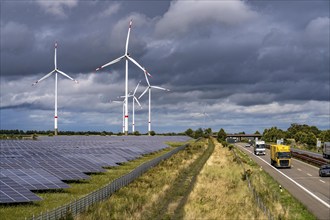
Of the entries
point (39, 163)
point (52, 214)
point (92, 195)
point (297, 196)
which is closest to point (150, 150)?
point (39, 163)

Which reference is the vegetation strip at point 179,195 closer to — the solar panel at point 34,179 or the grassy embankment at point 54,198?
the grassy embankment at point 54,198

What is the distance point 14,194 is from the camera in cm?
3538

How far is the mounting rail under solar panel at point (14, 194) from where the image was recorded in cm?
3459

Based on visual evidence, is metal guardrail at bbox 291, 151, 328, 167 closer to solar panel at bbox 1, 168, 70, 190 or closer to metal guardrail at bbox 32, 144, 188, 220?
metal guardrail at bbox 32, 144, 188, 220

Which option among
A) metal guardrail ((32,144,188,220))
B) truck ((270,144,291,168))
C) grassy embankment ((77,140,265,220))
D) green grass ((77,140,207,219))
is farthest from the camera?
truck ((270,144,291,168))

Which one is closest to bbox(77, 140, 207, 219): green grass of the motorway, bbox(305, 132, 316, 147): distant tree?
the motorway

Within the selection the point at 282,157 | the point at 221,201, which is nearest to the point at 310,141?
the point at 282,157

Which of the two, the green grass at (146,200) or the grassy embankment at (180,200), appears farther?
the grassy embankment at (180,200)

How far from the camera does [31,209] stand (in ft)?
117

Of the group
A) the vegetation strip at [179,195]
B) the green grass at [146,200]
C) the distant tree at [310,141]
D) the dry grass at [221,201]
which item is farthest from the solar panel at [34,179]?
the distant tree at [310,141]

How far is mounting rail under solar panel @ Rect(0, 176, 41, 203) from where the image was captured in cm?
3459

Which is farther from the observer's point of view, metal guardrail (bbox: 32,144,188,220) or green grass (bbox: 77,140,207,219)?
green grass (bbox: 77,140,207,219)

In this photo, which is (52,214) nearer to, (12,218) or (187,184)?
(12,218)

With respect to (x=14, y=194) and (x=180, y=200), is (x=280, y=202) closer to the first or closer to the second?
(x=180, y=200)
